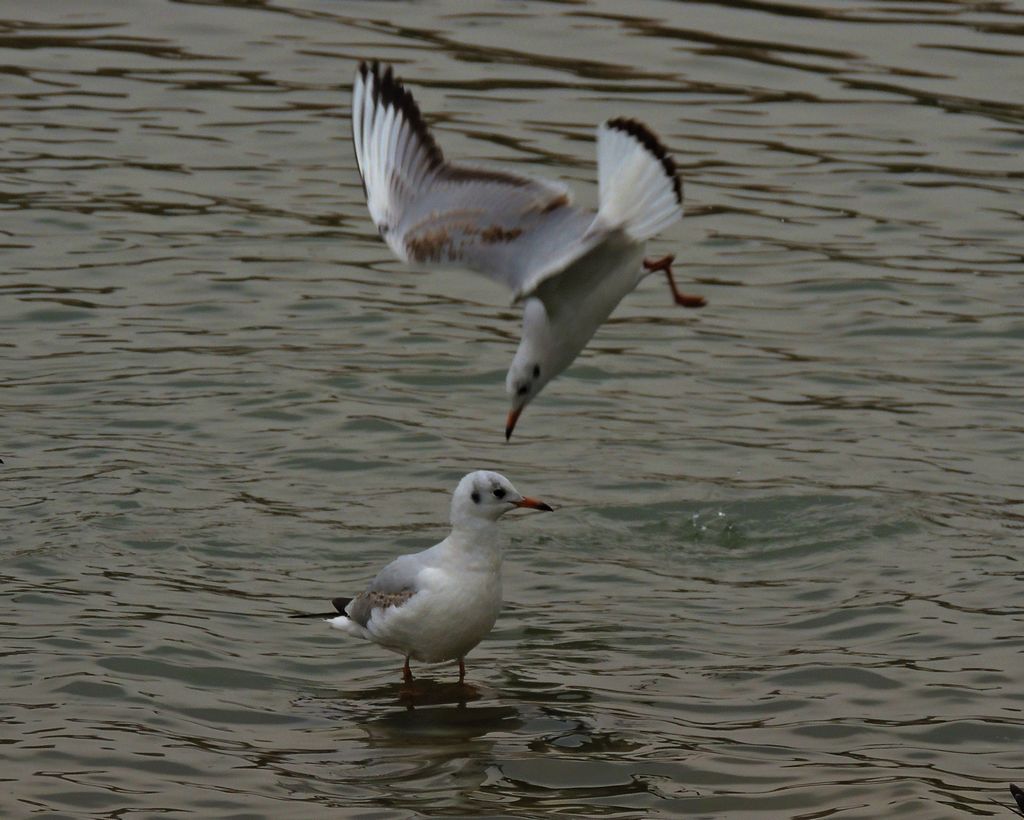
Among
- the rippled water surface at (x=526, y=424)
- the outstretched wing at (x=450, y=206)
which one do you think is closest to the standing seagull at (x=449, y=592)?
the rippled water surface at (x=526, y=424)

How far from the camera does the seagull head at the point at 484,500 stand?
312 inches

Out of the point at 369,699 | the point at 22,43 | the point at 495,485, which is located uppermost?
the point at 22,43

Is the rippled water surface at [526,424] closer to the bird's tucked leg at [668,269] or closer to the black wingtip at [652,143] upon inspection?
the bird's tucked leg at [668,269]

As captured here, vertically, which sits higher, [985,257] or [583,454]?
[985,257]

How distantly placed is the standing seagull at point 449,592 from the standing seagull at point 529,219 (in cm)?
57

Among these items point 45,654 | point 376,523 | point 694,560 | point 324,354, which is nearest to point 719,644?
point 694,560

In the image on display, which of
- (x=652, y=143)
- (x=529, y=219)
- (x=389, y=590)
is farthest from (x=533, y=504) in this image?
(x=652, y=143)

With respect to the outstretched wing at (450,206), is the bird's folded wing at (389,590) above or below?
below

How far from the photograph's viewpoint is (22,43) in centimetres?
1574

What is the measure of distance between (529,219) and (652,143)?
1.00 m

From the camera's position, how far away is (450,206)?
8.69 metres

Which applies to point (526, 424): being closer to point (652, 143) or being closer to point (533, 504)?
point (533, 504)

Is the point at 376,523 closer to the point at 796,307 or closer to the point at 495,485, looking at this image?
the point at 495,485

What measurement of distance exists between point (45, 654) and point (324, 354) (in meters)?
4.11
